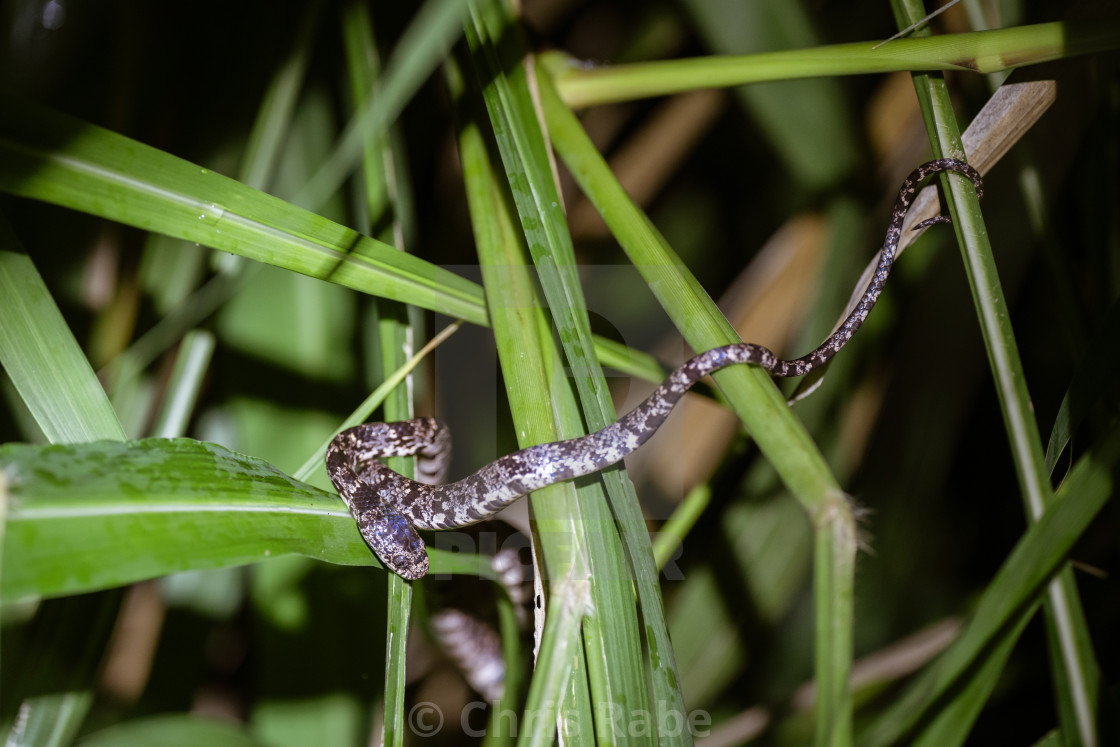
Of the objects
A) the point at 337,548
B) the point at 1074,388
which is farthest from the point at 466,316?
the point at 1074,388

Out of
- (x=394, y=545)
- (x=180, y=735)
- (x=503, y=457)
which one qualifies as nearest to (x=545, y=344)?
(x=503, y=457)

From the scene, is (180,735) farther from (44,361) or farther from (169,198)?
(169,198)

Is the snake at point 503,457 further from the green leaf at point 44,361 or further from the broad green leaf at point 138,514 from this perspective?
the green leaf at point 44,361

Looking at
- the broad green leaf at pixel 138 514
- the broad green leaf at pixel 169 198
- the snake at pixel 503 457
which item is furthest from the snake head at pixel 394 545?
the broad green leaf at pixel 169 198

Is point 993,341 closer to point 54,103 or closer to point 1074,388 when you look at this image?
point 1074,388

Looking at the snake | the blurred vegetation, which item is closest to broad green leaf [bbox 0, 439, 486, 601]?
the blurred vegetation

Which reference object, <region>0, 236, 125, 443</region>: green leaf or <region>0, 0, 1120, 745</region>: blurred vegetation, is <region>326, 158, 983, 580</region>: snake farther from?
<region>0, 236, 125, 443</region>: green leaf
